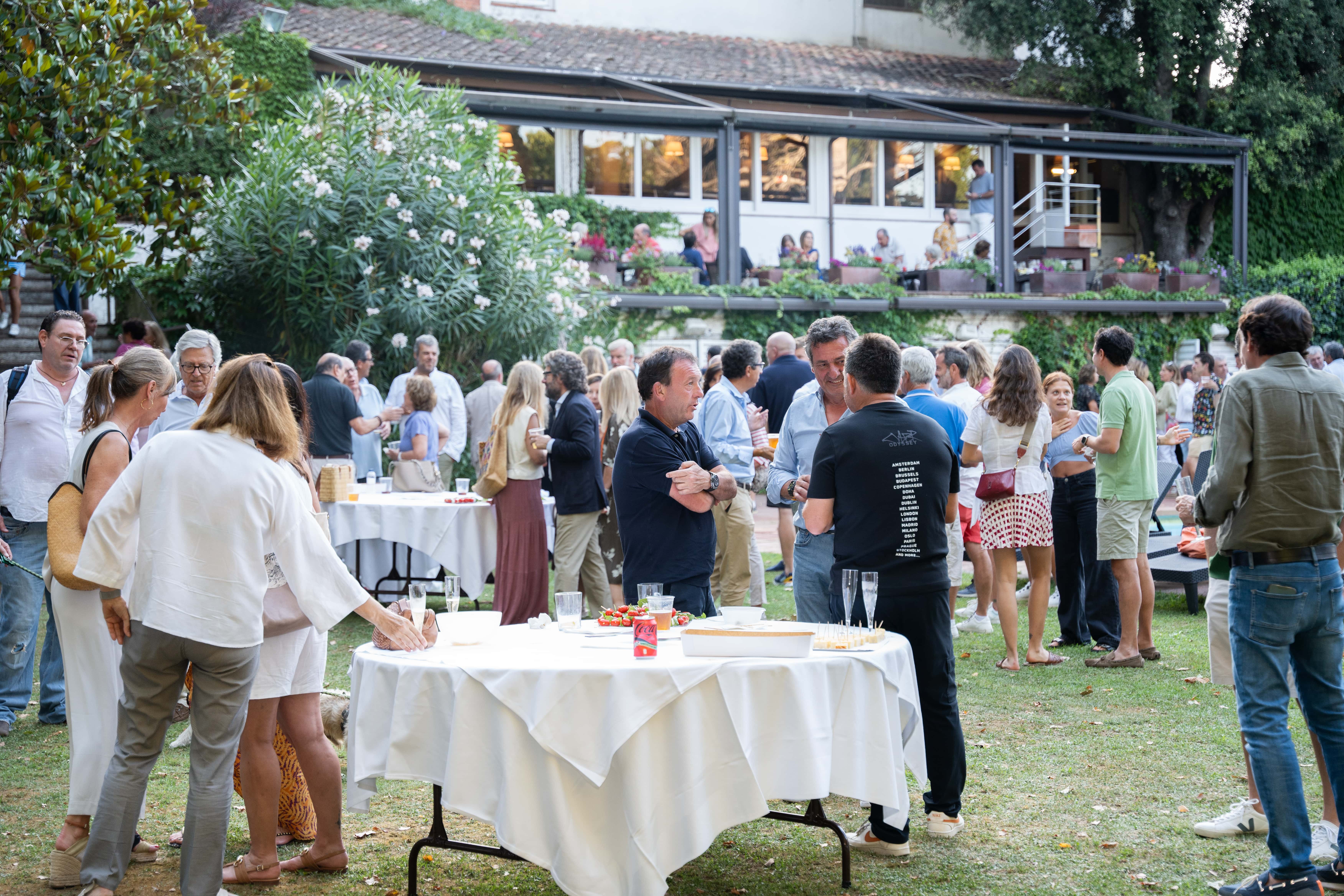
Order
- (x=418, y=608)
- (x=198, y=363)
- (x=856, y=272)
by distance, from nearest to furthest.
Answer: (x=418, y=608) → (x=198, y=363) → (x=856, y=272)

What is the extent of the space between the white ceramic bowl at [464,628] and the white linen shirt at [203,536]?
1.19 feet

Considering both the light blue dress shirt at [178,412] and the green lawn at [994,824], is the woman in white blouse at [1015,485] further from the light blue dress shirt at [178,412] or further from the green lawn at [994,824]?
the light blue dress shirt at [178,412]

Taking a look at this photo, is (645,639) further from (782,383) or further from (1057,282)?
(1057,282)

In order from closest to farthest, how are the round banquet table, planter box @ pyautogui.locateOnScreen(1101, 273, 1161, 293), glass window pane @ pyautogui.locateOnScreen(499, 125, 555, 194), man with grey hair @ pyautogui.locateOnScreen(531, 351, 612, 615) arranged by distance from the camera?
the round banquet table < man with grey hair @ pyautogui.locateOnScreen(531, 351, 612, 615) < glass window pane @ pyautogui.locateOnScreen(499, 125, 555, 194) < planter box @ pyautogui.locateOnScreen(1101, 273, 1161, 293)

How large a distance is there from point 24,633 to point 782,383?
5.48 m

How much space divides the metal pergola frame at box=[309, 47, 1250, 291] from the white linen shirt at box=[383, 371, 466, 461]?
239 inches

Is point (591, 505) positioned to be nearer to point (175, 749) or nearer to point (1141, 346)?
point (175, 749)

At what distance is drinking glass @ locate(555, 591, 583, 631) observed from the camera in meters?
4.23

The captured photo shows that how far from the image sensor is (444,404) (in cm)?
1148

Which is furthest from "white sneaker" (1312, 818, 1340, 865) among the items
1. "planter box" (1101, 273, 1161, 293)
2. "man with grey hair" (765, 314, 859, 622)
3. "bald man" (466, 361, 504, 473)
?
"planter box" (1101, 273, 1161, 293)

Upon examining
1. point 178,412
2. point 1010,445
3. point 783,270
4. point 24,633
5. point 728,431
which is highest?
point 783,270

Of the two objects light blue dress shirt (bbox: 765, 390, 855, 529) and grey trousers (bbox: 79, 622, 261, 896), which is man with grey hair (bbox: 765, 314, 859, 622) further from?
grey trousers (bbox: 79, 622, 261, 896)

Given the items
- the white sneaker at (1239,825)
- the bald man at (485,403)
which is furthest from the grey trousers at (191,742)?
the bald man at (485,403)

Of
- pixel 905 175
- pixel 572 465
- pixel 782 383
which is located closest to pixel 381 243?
pixel 782 383
